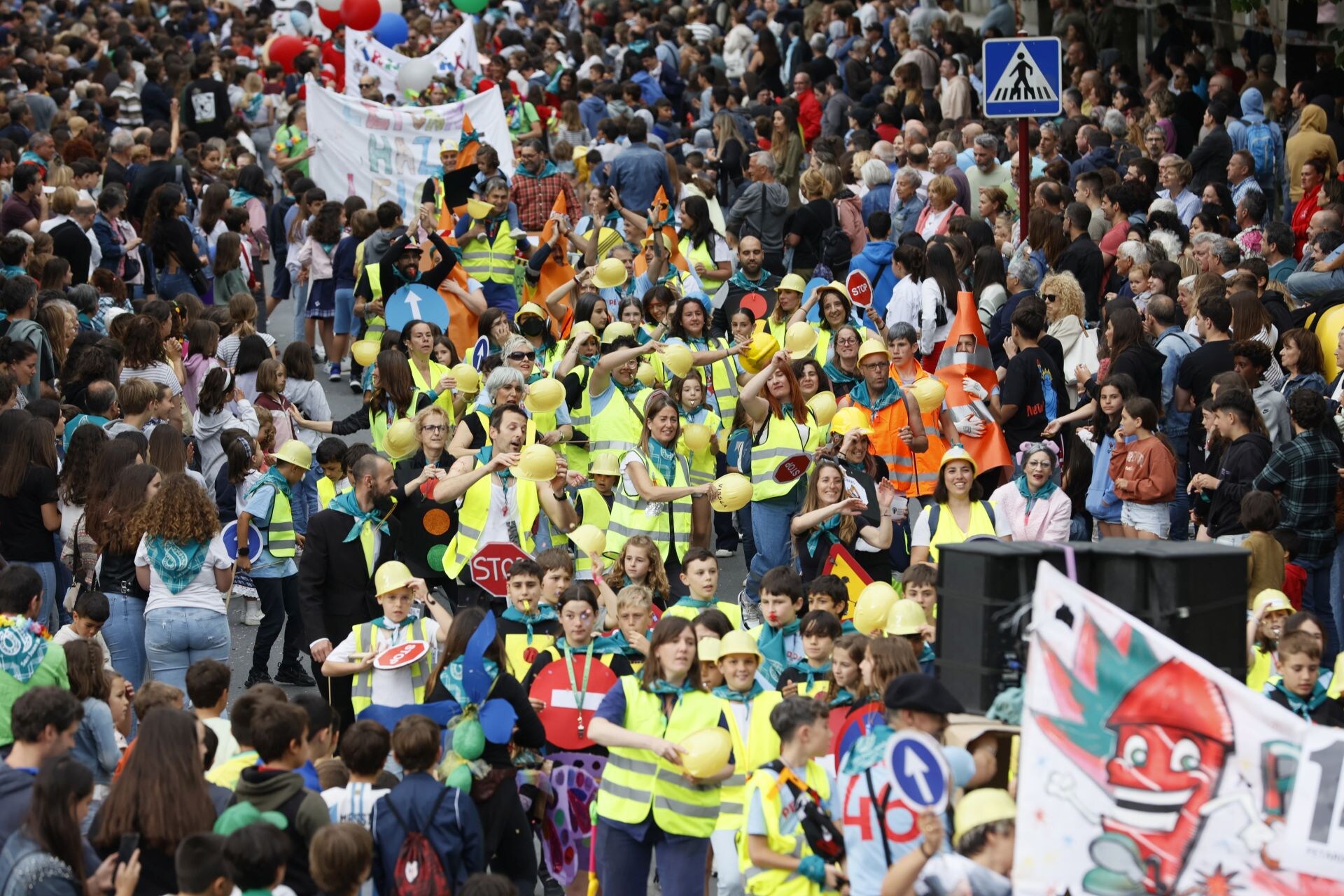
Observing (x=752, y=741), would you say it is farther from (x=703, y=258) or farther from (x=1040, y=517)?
(x=703, y=258)

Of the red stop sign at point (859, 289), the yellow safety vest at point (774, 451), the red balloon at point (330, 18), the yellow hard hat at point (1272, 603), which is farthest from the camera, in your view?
the red balloon at point (330, 18)

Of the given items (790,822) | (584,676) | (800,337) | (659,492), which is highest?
(800,337)

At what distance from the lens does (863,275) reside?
1245 centimetres

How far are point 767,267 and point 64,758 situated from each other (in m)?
10.2

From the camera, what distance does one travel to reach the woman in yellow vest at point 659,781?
6543mm

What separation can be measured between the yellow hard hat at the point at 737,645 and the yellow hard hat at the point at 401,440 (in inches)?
142

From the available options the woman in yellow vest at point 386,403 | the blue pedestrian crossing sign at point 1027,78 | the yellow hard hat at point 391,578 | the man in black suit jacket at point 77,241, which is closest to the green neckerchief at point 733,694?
the yellow hard hat at point 391,578

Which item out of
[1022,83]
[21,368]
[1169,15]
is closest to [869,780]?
[21,368]

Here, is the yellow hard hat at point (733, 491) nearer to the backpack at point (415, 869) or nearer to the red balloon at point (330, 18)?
the backpack at point (415, 869)

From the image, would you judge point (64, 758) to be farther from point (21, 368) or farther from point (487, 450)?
point (21, 368)

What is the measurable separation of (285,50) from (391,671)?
60.6ft

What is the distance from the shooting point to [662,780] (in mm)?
6543

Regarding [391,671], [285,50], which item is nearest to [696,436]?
[391,671]

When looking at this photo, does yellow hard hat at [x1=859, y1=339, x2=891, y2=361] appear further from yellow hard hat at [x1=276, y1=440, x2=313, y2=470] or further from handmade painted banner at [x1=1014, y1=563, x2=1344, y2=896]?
handmade painted banner at [x1=1014, y1=563, x2=1344, y2=896]
